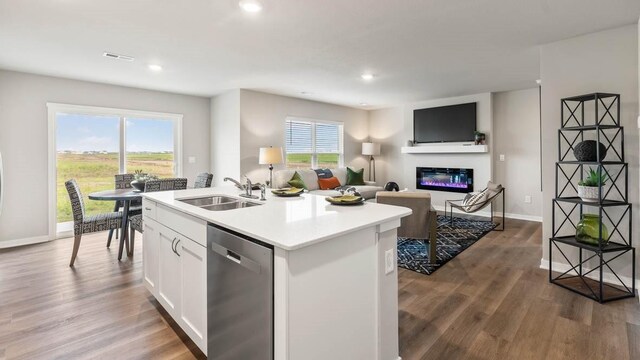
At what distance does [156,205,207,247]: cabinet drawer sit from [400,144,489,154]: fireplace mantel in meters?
5.53

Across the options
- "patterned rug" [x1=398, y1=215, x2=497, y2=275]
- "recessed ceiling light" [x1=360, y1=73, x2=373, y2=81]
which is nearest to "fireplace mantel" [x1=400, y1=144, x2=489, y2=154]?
"patterned rug" [x1=398, y1=215, x2=497, y2=275]

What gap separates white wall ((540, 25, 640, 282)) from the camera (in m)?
2.82

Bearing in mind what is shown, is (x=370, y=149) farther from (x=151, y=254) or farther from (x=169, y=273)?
(x=169, y=273)

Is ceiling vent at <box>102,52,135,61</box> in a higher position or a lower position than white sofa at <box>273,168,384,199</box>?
higher

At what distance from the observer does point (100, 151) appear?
16.7ft

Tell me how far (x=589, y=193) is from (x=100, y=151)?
6.35 metres

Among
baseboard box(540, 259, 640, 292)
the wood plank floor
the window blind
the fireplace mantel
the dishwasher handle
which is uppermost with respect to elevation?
the window blind

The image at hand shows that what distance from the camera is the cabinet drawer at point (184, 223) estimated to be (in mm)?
1798

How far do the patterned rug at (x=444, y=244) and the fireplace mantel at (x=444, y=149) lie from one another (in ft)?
4.44

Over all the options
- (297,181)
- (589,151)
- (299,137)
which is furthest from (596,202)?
(299,137)

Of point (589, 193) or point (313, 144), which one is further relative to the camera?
point (313, 144)

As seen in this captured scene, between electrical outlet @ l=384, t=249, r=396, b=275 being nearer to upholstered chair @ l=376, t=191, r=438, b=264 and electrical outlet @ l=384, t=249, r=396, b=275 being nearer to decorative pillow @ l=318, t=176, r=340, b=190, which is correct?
upholstered chair @ l=376, t=191, r=438, b=264

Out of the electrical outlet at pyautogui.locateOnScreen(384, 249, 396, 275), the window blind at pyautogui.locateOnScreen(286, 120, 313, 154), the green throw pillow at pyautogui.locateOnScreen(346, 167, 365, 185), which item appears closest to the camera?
the electrical outlet at pyautogui.locateOnScreen(384, 249, 396, 275)

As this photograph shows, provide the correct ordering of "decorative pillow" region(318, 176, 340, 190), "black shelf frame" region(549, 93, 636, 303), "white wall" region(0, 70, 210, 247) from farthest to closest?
1. "decorative pillow" region(318, 176, 340, 190)
2. "white wall" region(0, 70, 210, 247)
3. "black shelf frame" region(549, 93, 636, 303)
